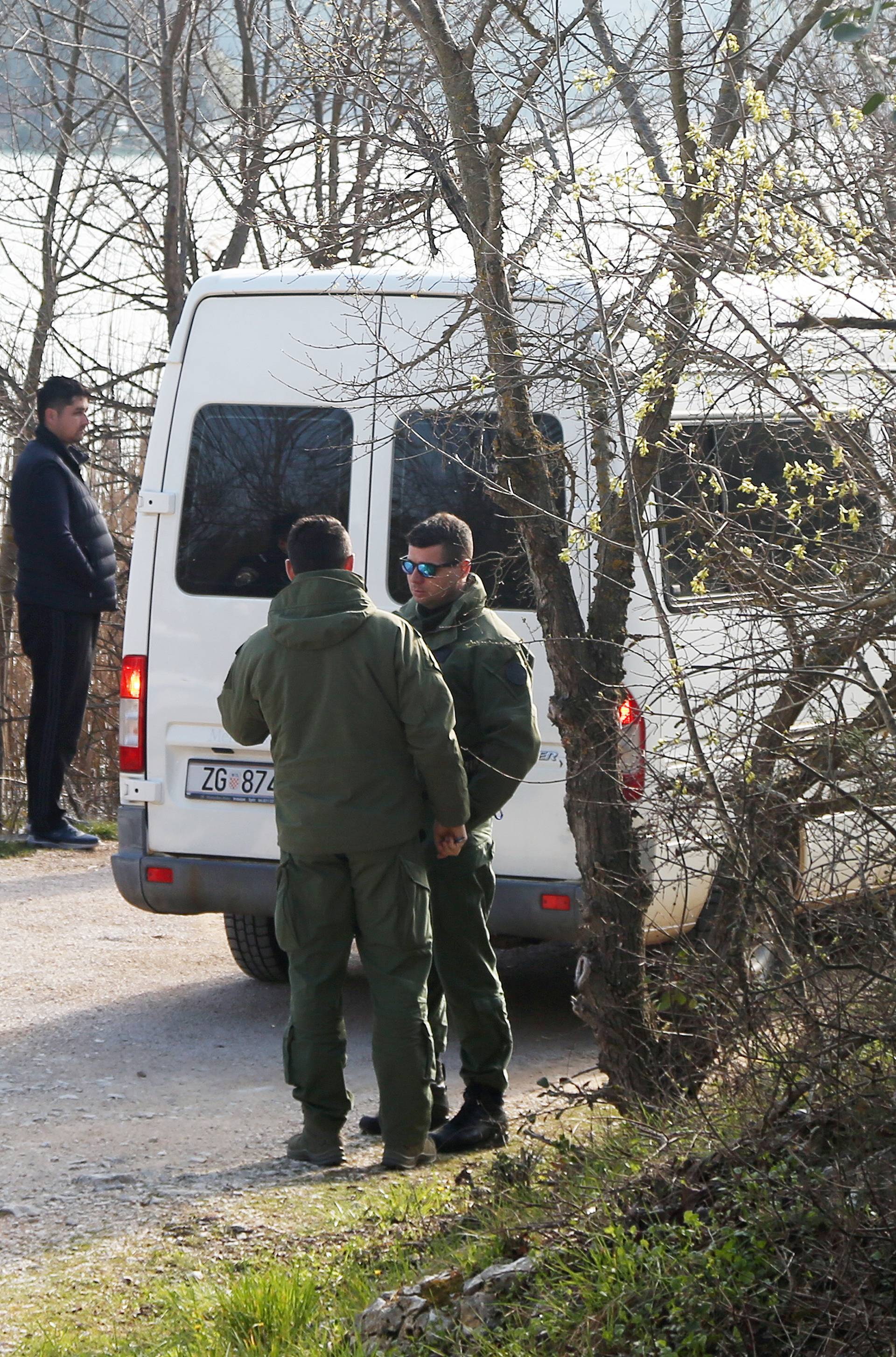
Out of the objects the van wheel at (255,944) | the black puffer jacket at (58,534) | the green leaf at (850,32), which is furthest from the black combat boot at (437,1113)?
the black puffer jacket at (58,534)

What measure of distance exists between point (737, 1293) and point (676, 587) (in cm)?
174

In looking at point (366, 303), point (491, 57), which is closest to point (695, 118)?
point (491, 57)

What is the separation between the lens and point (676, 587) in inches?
151

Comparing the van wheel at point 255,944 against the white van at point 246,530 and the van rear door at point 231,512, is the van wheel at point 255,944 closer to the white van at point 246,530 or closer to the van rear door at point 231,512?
the white van at point 246,530

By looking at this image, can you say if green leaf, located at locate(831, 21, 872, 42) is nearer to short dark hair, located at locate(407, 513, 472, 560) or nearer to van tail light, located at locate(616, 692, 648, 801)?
van tail light, located at locate(616, 692, 648, 801)

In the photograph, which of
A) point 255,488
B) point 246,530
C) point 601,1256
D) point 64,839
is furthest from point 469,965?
point 64,839

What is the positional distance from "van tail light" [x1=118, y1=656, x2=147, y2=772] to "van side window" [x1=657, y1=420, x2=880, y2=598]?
2.37m

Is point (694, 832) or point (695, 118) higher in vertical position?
point (695, 118)

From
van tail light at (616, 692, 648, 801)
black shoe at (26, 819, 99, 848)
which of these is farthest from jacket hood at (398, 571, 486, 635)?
black shoe at (26, 819, 99, 848)

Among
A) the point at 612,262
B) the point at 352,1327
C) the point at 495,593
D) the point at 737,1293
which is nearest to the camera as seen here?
the point at 737,1293

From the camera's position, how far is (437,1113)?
4750 millimetres

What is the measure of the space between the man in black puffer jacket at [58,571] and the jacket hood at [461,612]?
389cm

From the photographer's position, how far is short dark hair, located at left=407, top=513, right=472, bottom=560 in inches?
186

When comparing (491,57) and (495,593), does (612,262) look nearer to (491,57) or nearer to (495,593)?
(491,57)
